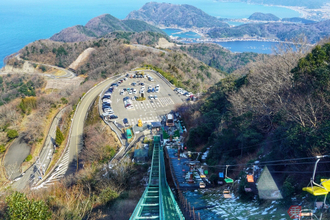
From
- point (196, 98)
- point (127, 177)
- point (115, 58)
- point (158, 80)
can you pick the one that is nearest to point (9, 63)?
point (115, 58)

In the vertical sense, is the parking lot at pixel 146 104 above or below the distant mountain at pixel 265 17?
below

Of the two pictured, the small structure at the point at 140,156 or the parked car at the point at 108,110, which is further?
the parked car at the point at 108,110

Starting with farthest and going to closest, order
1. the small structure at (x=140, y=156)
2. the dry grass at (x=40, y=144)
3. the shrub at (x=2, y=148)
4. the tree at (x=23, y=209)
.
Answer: the shrub at (x=2, y=148), the dry grass at (x=40, y=144), the small structure at (x=140, y=156), the tree at (x=23, y=209)

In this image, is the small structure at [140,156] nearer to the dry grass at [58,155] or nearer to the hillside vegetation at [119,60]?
the dry grass at [58,155]

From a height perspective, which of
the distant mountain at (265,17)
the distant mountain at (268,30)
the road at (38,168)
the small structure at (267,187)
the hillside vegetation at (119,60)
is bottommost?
the road at (38,168)

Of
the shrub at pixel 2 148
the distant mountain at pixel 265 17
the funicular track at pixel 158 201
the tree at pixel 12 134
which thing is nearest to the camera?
the funicular track at pixel 158 201

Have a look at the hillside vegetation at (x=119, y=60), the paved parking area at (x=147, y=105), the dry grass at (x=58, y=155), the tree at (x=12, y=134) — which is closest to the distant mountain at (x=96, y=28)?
the hillside vegetation at (x=119, y=60)
